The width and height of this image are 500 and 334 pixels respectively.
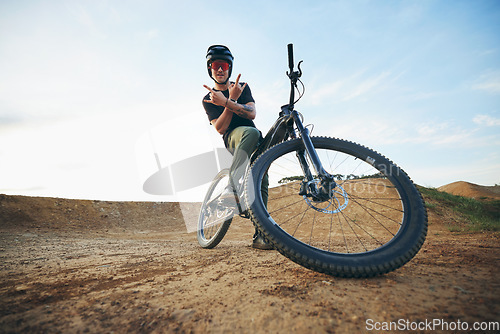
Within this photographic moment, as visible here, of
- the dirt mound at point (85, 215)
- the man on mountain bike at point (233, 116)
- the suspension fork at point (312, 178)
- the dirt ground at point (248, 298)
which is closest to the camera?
the dirt ground at point (248, 298)

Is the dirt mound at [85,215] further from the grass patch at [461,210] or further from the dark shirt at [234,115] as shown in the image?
the grass patch at [461,210]

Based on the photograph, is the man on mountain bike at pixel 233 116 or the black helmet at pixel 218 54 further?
the black helmet at pixel 218 54

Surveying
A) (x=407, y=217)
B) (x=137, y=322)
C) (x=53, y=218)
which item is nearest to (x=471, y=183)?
(x=407, y=217)

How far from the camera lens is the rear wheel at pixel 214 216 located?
135 inches

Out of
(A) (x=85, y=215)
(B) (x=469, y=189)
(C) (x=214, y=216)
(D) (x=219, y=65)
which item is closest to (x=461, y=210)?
(C) (x=214, y=216)

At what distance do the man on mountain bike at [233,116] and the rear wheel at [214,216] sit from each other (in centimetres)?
50

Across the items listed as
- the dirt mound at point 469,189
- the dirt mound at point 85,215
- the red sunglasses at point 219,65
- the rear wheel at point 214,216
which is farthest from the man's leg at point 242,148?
the dirt mound at point 469,189

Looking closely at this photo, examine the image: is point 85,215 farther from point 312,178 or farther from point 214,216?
point 312,178

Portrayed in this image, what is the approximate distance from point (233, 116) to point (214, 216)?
5.84ft

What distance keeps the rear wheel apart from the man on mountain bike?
1.64 ft

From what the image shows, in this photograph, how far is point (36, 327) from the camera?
40.5 inches

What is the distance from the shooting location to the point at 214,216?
3.92 meters

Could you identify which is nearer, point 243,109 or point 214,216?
point 243,109

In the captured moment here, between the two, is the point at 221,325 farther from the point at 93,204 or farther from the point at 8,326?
the point at 93,204
